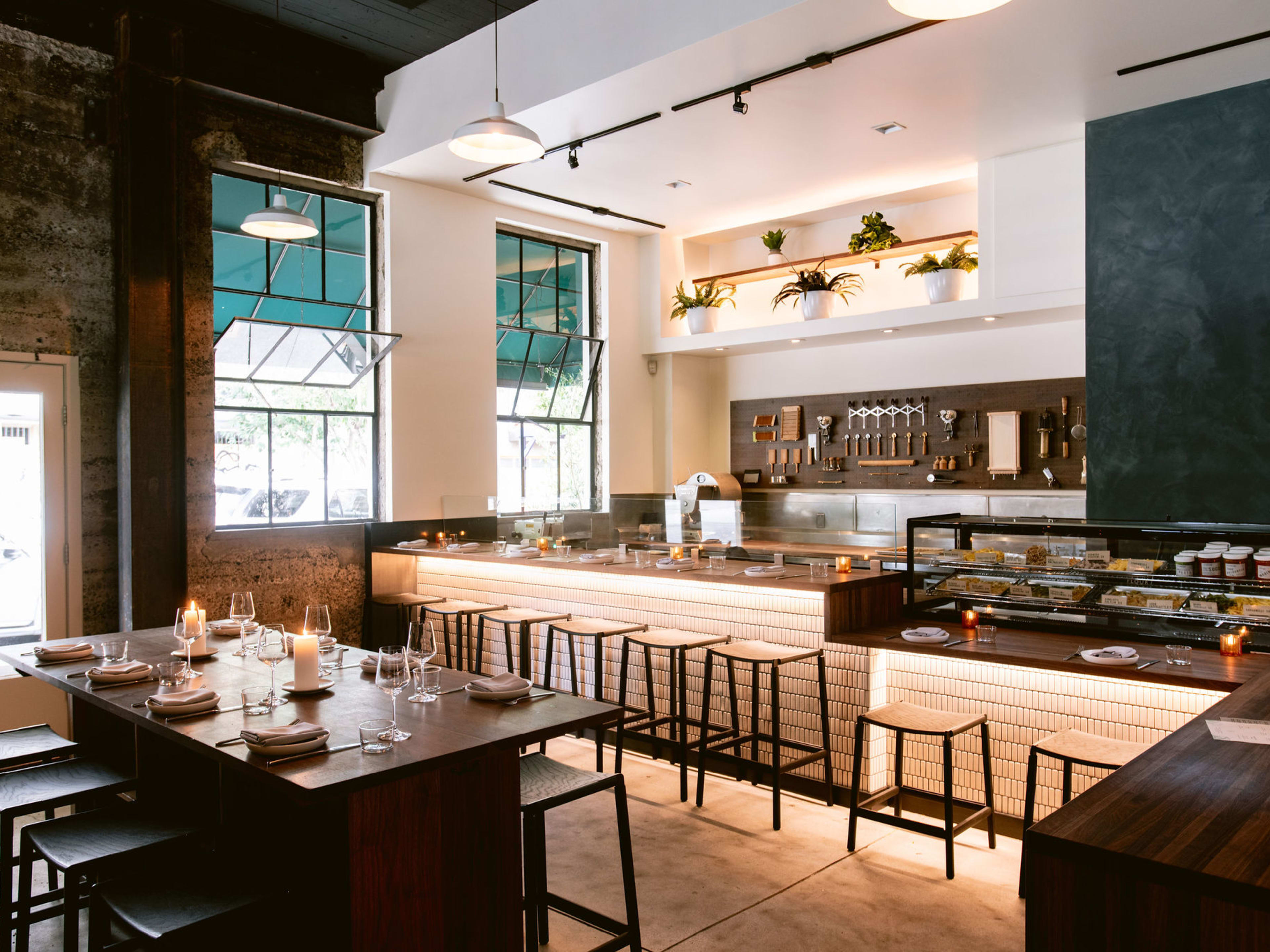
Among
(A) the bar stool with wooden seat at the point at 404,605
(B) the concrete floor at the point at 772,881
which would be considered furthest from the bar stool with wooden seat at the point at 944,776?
(A) the bar stool with wooden seat at the point at 404,605

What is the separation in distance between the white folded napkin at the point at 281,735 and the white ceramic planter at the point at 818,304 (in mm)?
6203

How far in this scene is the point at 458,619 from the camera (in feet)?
18.6

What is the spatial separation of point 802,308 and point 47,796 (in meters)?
6.52

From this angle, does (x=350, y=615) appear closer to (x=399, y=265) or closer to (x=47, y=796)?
(x=399, y=265)

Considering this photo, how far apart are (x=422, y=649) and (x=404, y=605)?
12.6ft

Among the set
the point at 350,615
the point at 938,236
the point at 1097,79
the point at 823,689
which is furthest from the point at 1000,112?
the point at 350,615

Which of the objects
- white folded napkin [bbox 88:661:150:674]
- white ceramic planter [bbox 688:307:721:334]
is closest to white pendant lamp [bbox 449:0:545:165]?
white folded napkin [bbox 88:661:150:674]

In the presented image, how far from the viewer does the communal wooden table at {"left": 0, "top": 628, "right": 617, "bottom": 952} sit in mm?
2242

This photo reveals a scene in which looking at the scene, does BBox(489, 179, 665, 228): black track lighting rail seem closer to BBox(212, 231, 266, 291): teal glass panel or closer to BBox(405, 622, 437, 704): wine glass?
BBox(212, 231, 266, 291): teal glass panel

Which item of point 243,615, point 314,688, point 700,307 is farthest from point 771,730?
point 700,307

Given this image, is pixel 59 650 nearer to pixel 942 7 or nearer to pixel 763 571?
pixel 763 571

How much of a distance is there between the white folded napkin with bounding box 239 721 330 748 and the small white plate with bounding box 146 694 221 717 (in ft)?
1.31

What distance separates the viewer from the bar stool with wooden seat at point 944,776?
348cm

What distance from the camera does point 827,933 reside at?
3.16 meters
